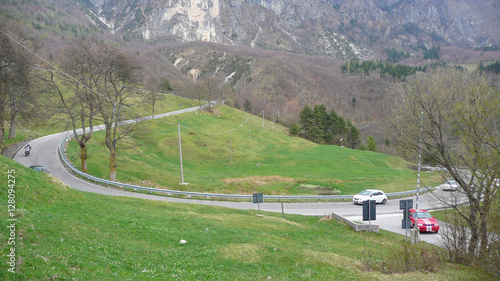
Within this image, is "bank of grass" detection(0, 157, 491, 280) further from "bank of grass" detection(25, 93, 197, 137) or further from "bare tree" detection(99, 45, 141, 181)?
"bank of grass" detection(25, 93, 197, 137)

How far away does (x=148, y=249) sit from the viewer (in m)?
11.3

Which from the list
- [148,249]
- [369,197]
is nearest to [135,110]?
[369,197]

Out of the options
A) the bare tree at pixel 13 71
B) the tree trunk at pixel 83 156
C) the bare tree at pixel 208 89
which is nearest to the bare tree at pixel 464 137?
the tree trunk at pixel 83 156

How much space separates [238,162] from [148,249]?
151ft

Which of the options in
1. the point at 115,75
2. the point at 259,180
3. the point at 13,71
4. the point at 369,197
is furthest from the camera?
the point at 259,180

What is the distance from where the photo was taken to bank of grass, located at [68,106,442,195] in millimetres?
40812

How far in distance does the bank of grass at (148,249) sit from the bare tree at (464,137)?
164 centimetres

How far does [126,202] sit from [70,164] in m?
20.9

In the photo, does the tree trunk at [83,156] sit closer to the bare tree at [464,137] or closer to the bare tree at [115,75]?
the bare tree at [115,75]

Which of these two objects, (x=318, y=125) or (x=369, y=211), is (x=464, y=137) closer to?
(x=369, y=211)

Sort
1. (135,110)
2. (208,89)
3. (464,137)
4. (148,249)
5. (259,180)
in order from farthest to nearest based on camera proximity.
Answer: (208,89) < (135,110) < (259,180) < (464,137) < (148,249)

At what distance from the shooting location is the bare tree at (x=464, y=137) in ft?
43.6

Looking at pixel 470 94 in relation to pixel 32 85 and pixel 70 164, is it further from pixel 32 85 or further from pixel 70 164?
pixel 32 85

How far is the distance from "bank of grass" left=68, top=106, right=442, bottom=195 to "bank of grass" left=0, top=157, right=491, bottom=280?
22.5 metres
